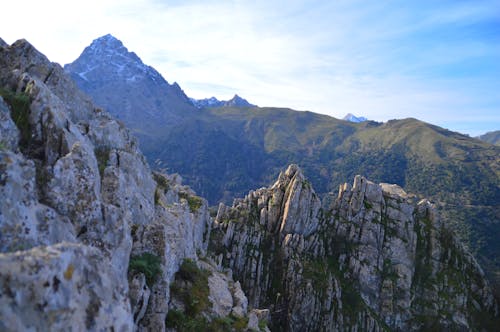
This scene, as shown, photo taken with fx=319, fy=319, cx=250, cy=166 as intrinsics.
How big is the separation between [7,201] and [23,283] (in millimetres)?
4251

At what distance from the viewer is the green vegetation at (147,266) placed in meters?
17.6

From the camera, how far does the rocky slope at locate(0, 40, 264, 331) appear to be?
27.8 feet

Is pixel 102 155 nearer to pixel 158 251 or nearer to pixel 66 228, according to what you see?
pixel 158 251

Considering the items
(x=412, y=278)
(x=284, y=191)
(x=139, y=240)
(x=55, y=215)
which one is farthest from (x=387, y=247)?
(x=55, y=215)

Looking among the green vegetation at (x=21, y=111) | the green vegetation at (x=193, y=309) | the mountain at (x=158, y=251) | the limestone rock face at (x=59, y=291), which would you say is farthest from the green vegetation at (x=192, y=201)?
the limestone rock face at (x=59, y=291)

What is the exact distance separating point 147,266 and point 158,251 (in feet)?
7.53

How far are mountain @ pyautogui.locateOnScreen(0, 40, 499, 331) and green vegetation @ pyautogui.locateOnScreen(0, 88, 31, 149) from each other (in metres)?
0.07

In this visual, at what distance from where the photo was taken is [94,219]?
15180 mm

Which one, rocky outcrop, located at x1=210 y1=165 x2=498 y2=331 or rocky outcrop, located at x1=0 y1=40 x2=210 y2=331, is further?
rocky outcrop, located at x1=210 y1=165 x2=498 y2=331

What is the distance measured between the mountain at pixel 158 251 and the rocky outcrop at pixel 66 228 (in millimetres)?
48

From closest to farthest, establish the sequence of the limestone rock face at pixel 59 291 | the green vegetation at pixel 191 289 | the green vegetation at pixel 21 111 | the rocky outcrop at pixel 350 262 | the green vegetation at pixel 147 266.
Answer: the limestone rock face at pixel 59 291 < the green vegetation at pixel 21 111 < the green vegetation at pixel 147 266 < the green vegetation at pixel 191 289 < the rocky outcrop at pixel 350 262

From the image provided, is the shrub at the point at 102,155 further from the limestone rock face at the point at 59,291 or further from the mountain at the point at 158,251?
the limestone rock face at the point at 59,291

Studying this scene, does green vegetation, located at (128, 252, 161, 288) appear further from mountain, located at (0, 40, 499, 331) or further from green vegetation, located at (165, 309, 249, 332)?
green vegetation, located at (165, 309, 249, 332)

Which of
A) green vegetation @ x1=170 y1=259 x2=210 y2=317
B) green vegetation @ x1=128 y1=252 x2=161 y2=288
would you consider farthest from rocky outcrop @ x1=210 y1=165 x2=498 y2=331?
green vegetation @ x1=128 y1=252 x2=161 y2=288
